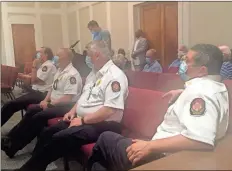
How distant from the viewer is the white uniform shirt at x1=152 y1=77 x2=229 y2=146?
1.00m

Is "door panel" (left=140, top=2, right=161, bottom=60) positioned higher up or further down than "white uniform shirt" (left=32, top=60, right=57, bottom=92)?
higher up

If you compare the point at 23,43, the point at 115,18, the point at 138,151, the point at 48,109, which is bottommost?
the point at 138,151

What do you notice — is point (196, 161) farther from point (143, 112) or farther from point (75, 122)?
point (75, 122)

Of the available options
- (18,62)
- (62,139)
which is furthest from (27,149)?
(18,62)

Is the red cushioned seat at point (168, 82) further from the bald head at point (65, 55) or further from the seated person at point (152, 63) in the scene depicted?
the bald head at point (65, 55)

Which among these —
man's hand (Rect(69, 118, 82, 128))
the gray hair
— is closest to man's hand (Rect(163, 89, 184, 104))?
the gray hair

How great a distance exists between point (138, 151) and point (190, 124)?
0.25 meters

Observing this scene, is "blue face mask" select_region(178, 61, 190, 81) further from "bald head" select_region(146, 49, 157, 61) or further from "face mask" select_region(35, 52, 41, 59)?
"face mask" select_region(35, 52, 41, 59)

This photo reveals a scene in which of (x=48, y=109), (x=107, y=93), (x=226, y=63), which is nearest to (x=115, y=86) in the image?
(x=107, y=93)

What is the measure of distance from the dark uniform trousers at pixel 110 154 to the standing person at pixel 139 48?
388 millimetres

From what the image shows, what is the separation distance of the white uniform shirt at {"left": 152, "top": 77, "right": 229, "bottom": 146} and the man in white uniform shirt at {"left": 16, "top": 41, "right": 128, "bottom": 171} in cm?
34

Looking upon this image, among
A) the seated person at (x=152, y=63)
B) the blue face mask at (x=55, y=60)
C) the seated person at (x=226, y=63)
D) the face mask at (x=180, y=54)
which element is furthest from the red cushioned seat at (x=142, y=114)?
the blue face mask at (x=55, y=60)

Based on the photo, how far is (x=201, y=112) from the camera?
1.01 m

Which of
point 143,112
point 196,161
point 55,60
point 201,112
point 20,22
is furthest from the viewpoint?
point 143,112
